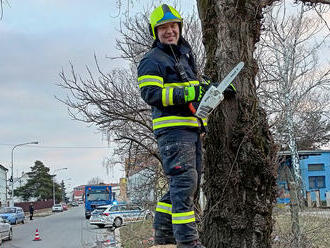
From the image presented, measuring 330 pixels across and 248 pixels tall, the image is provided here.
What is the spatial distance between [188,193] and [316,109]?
22420 millimetres

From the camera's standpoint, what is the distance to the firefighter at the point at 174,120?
126 inches

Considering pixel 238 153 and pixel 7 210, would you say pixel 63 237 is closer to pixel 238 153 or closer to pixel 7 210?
pixel 7 210

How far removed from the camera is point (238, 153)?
373cm

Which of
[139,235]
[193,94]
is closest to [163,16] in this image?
[193,94]

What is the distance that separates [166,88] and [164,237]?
1.34 m

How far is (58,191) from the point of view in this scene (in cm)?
10431

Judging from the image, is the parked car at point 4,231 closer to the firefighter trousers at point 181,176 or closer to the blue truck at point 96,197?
the blue truck at point 96,197

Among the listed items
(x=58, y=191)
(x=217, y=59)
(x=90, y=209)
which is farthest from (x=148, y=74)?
(x=58, y=191)

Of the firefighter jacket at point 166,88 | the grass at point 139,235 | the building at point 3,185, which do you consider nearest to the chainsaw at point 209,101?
the firefighter jacket at point 166,88

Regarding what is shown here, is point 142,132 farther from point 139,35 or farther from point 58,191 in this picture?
point 58,191

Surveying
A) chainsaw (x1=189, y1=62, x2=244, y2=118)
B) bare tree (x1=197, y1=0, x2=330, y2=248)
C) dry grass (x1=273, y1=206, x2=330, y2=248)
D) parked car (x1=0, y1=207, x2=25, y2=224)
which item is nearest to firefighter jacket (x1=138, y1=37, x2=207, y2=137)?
chainsaw (x1=189, y1=62, x2=244, y2=118)

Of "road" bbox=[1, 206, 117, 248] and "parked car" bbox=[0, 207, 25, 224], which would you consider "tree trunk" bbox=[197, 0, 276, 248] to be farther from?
"parked car" bbox=[0, 207, 25, 224]

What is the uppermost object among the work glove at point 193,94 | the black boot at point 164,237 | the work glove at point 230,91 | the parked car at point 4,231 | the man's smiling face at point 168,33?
the man's smiling face at point 168,33

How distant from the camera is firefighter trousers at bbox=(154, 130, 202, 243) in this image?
123 inches
